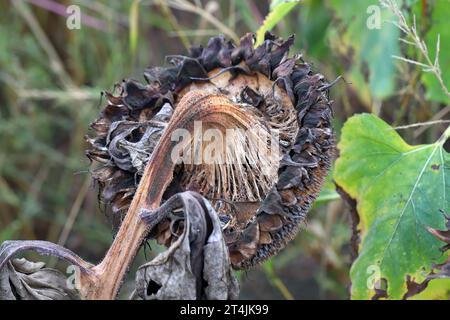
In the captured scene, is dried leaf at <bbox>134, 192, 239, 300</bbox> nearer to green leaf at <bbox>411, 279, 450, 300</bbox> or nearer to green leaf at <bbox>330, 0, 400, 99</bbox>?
green leaf at <bbox>411, 279, 450, 300</bbox>

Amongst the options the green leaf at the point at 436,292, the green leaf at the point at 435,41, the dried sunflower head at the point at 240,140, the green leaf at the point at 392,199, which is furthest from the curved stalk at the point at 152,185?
the green leaf at the point at 435,41

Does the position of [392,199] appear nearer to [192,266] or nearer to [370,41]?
[192,266]

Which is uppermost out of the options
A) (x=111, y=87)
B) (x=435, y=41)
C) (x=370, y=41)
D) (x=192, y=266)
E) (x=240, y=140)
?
(x=111, y=87)

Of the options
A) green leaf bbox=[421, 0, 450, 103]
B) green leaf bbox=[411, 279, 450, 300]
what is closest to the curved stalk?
green leaf bbox=[411, 279, 450, 300]

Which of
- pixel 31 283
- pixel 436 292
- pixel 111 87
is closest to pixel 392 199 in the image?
pixel 436 292
